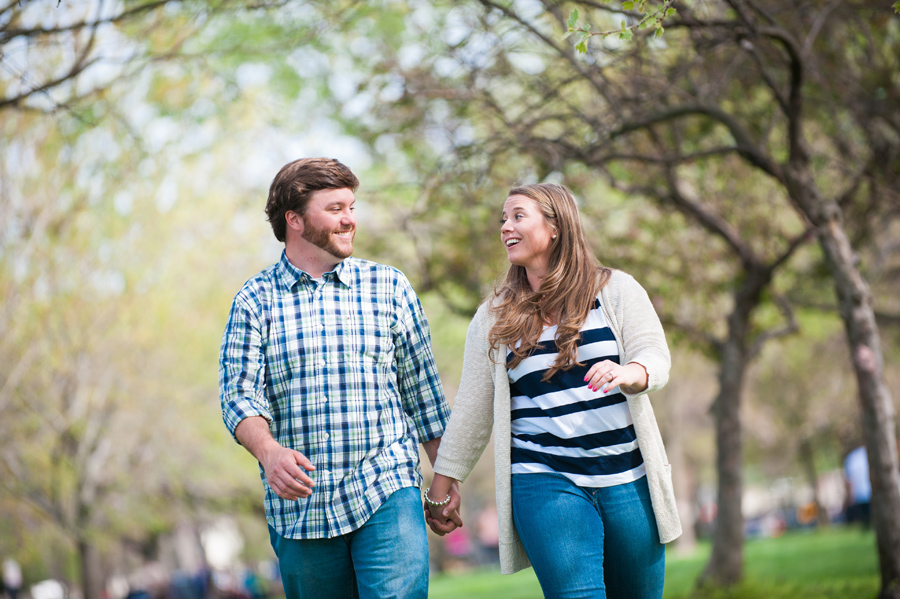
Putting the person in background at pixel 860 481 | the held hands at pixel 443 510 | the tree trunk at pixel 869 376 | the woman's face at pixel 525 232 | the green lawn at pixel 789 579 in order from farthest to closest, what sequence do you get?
the person in background at pixel 860 481
the green lawn at pixel 789 579
the tree trunk at pixel 869 376
the held hands at pixel 443 510
the woman's face at pixel 525 232

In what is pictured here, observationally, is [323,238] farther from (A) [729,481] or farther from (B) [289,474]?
(A) [729,481]

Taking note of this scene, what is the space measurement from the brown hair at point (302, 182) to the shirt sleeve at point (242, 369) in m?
0.41

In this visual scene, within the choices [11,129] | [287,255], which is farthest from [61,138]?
[287,255]

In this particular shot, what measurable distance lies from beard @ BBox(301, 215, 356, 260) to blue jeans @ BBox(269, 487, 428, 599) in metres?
0.94

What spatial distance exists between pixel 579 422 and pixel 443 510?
0.79 meters

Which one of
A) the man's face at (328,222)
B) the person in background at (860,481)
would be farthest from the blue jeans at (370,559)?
the person in background at (860,481)

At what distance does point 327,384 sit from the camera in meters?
3.19

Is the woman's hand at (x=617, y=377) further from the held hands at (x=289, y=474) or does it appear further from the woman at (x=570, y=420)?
the held hands at (x=289, y=474)

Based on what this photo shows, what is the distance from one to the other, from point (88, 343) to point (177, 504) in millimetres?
9209

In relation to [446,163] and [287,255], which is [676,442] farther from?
[287,255]

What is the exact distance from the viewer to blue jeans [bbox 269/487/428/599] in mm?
3078

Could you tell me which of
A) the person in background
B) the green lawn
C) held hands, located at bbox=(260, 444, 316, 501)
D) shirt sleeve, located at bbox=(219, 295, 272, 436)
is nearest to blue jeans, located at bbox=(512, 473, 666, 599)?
held hands, located at bbox=(260, 444, 316, 501)

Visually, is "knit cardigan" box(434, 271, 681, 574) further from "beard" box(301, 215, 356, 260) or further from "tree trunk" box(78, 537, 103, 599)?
"tree trunk" box(78, 537, 103, 599)

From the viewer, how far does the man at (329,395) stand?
10.1 feet
